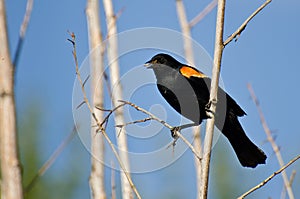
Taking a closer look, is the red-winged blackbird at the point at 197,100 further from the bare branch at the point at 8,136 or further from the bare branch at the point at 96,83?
the bare branch at the point at 8,136

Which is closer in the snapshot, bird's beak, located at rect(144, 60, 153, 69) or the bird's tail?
the bird's tail

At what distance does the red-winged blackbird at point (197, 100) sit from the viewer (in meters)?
4.05

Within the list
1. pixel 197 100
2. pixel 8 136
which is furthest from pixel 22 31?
pixel 197 100

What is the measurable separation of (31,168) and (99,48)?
565 inches

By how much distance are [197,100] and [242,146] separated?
520 mm

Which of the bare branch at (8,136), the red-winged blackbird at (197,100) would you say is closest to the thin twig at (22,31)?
the bare branch at (8,136)

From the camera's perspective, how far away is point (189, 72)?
4617 millimetres

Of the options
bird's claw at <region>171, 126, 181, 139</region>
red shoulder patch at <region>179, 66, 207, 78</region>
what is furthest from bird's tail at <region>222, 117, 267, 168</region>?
red shoulder patch at <region>179, 66, 207, 78</region>

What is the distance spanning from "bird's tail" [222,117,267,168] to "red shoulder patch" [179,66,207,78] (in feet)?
1.65

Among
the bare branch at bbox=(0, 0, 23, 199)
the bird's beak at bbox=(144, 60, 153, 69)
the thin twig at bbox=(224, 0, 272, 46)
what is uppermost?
the bird's beak at bbox=(144, 60, 153, 69)

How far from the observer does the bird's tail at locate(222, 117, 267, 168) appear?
13.1 ft

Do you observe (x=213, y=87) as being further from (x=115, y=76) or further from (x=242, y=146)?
(x=115, y=76)

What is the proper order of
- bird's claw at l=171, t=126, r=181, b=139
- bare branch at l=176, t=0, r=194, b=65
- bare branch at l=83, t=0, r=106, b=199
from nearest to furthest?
bird's claw at l=171, t=126, r=181, b=139 → bare branch at l=83, t=0, r=106, b=199 → bare branch at l=176, t=0, r=194, b=65

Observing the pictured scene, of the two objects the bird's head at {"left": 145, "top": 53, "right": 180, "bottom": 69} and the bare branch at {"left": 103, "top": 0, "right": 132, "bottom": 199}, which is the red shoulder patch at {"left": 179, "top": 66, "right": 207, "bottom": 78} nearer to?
the bird's head at {"left": 145, "top": 53, "right": 180, "bottom": 69}
